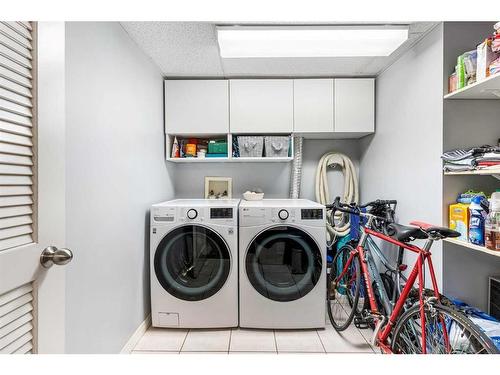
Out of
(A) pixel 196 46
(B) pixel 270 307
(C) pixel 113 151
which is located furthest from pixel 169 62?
(B) pixel 270 307

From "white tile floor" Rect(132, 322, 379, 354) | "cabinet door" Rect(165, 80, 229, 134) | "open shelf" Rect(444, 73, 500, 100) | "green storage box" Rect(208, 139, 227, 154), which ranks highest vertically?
"cabinet door" Rect(165, 80, 229, 134)

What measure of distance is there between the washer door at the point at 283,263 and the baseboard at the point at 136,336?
895mm

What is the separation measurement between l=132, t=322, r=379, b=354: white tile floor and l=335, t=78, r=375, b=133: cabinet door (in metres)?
1.78

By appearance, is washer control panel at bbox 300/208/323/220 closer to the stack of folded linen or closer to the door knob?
the stack of folded linen

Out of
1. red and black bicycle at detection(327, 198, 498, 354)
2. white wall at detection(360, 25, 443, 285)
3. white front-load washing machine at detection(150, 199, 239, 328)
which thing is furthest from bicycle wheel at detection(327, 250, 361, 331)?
white front-load washing machine at detection(150, 199, 239, 328)

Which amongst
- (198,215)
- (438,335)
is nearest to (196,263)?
(198,215)

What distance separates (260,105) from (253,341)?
6.59 feet

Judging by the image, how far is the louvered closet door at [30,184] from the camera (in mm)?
645

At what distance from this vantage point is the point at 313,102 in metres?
2.66

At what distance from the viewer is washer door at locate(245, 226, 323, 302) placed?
2199mm

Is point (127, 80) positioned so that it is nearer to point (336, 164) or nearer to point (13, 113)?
point (13, 113)
